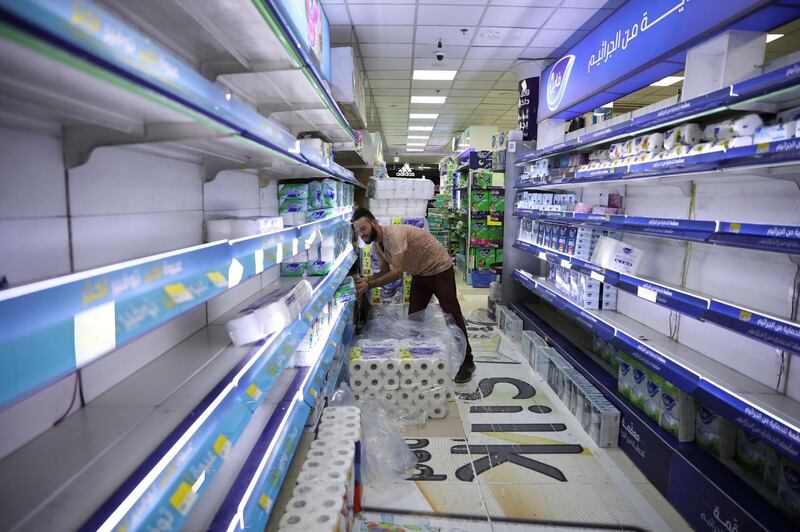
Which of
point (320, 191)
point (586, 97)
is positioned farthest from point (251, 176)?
point (586, 97)

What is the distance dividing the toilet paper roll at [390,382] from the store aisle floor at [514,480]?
339 mm

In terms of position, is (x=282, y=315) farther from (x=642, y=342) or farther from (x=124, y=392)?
(x=642, y=342)

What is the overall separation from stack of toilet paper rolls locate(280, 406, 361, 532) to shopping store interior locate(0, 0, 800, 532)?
0.05ft

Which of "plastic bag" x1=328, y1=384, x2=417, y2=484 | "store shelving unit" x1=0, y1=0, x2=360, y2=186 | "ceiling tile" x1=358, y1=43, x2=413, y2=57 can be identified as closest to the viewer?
"store shelving unit" x1=0, y1=0, x2=360, y2=186

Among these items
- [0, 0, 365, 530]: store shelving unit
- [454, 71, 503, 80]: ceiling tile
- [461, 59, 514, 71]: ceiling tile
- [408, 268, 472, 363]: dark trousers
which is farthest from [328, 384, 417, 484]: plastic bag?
[454, 71, 503, 80]: ceiling tile

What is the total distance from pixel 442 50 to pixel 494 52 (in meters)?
0.76

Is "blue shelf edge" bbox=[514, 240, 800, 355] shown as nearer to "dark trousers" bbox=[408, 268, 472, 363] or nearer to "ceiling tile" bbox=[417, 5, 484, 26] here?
"dark trousers" bbox=[408, 268, 472, 363]

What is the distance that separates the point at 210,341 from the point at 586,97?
3884 millimetres

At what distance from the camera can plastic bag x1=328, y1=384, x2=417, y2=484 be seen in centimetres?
275

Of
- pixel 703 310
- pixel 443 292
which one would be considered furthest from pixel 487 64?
pixel 703 310

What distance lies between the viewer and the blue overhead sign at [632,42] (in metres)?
2.52

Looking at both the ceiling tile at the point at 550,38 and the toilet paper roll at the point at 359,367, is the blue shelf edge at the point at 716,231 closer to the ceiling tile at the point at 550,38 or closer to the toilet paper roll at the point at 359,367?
the toilet paper roll at the point at 359,367

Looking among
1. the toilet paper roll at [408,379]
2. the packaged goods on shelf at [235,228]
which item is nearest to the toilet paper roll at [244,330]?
the packaged goods on shelf at [235,228]

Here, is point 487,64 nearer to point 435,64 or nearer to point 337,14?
point 435,64
